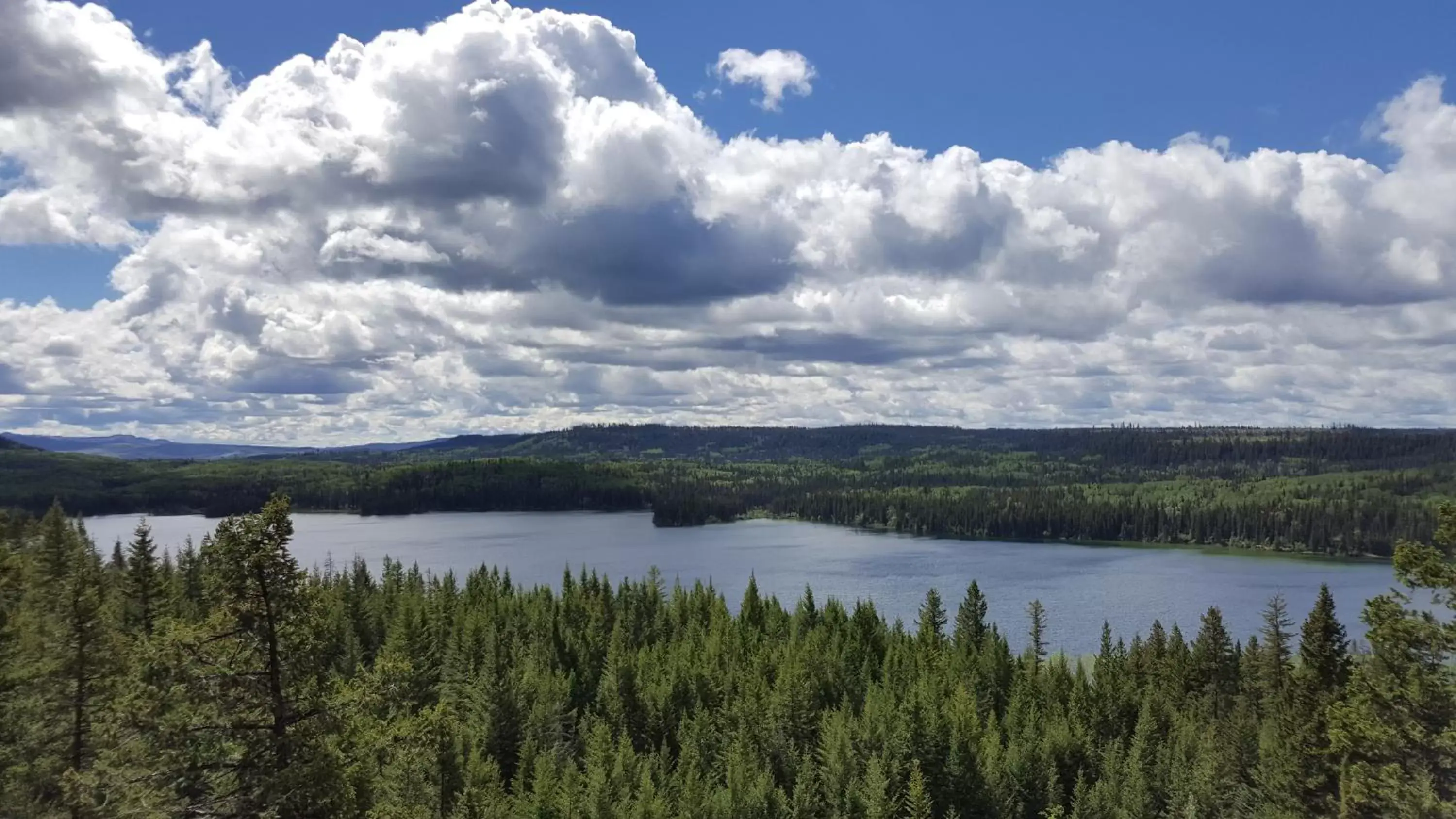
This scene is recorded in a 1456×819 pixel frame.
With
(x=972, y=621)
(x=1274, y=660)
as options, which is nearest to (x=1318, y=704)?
(x=1274, y=660)

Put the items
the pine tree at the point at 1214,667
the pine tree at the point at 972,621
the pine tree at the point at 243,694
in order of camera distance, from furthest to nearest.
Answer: the pine tree at the point at 972,621 → the pine tree at the point at 1214,667 → the pine tree at the point at 243,694

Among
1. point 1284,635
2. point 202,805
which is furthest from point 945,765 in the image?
point 202,805

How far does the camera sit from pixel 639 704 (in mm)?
73812

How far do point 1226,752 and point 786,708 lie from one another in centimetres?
3061

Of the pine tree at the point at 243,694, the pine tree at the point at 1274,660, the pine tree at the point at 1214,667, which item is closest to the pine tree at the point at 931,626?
the pine tree at the point at 1214,667

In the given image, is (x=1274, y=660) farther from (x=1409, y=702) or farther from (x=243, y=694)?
(x=243, y=694)

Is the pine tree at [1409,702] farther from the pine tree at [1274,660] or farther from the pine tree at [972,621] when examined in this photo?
the pine tree at [972,621]

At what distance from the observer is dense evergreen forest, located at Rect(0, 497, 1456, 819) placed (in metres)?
16.8

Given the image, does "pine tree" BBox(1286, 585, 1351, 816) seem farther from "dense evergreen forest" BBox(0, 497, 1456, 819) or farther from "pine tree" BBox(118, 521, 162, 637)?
"pine tree" BBox(118, 521, 162, 637)

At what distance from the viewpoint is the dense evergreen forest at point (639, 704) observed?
16.8 metres

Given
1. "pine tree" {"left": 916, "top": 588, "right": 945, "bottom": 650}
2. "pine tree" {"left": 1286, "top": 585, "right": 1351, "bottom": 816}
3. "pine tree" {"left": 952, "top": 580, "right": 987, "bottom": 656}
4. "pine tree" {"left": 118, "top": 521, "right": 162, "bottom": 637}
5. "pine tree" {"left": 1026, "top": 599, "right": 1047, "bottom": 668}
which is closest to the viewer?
"pine tree" {"left": 1286, "top": 585, "right": 1351, "bottom": 816}

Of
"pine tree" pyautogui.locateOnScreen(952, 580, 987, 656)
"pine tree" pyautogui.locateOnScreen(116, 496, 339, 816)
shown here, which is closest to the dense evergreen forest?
"pine tree" pyautogui.locateOnScreen(116, 496, 339, 816)

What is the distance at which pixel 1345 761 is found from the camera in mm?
35406

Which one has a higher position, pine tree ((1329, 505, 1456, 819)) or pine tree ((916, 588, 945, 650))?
pine tree ((1329, 505, 1456, 819))
